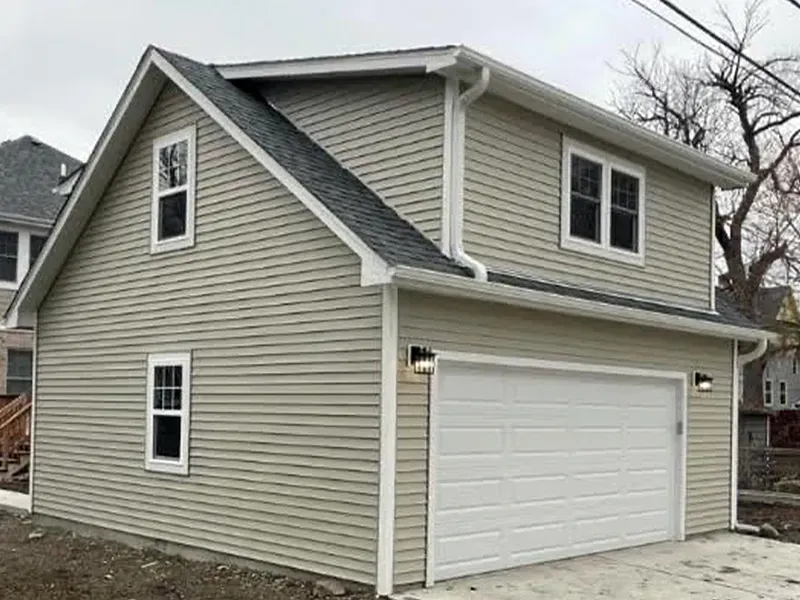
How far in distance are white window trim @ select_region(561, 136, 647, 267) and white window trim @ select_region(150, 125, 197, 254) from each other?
12.7ft

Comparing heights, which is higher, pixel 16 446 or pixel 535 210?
pixel 535 210

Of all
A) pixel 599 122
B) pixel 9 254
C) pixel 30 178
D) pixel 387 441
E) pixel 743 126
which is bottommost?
pixel 387 441

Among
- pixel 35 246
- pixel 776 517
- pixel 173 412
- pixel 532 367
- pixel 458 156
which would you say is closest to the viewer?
pixel 458 156

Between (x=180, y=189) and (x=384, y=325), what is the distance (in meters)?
3.67

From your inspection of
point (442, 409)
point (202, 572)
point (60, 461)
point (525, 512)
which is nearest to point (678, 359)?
point (525, 512)

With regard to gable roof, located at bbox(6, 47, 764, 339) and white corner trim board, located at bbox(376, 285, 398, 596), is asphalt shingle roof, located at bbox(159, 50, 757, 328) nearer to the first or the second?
gable roof, located at bbox(6, 47, 764, 339)

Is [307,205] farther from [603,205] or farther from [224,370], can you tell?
[603,205]

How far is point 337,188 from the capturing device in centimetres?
902

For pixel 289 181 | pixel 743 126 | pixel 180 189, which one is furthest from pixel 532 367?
pixel 743 126

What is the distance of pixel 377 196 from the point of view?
9289 millimetres

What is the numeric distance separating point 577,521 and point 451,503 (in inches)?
78.7

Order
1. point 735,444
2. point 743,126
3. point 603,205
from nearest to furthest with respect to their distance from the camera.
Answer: point 603,205
point 735,444
point 743,126

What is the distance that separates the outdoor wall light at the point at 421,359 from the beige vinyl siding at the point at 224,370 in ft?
0.97

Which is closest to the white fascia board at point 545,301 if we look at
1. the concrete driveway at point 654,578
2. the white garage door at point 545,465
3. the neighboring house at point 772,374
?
the white garage door at point 545,465
